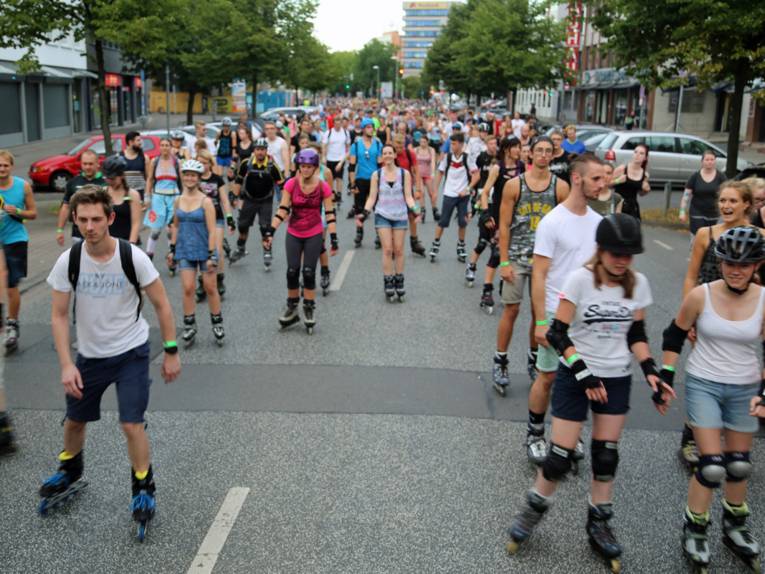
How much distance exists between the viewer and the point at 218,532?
4.59 metres

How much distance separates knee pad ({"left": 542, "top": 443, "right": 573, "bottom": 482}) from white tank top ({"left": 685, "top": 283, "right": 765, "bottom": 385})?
81cm

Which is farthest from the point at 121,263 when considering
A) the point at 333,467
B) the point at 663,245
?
the point at 663,245

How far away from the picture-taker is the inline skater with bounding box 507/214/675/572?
13.9 feet

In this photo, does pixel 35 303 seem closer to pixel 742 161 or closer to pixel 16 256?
pixel 16 256

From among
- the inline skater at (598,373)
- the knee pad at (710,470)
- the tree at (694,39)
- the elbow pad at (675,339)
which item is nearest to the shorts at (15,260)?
the inline skater at (598,373)

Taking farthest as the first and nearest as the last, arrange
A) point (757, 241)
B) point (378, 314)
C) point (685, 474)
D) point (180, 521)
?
point (378, 314)
point (685, 474)
point (180, 521)
point (757, 241)

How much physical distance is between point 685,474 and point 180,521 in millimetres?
3146

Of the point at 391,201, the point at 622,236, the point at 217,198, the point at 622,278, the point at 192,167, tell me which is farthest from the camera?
the point at 217,198

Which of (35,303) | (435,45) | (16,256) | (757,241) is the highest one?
(435,45)

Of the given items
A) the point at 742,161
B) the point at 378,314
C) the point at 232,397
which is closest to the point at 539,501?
the point at 232,397

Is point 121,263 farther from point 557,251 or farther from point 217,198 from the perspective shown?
point 217,198

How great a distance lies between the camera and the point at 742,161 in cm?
2400

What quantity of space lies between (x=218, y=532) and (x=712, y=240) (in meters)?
3.64

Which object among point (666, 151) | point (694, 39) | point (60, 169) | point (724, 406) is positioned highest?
point (694, 39)
